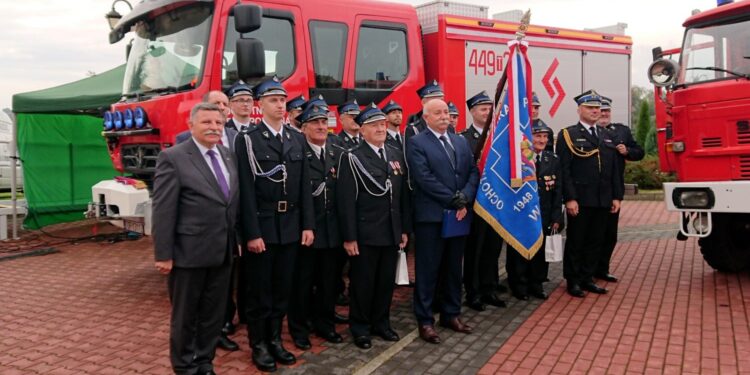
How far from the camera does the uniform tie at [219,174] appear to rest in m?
3.76

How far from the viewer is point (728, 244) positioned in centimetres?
648

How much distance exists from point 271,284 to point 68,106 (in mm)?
7078

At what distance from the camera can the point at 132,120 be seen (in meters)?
6.17

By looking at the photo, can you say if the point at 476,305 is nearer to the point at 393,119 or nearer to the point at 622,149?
the point at 393,119

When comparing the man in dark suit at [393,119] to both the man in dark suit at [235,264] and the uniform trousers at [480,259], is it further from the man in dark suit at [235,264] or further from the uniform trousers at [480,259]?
the man in dark suit at [235,264]

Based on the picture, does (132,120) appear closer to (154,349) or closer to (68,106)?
(154,349)

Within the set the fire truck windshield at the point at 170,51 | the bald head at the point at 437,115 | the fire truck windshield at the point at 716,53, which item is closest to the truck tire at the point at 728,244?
the fire truck windshield at the point at 716,53

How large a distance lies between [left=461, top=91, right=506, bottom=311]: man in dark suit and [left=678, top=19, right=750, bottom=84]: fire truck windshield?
202cm

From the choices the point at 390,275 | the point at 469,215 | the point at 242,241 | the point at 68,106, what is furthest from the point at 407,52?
the point at 68,106

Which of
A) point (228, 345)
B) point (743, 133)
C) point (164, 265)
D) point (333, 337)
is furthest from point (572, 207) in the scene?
point (164, 265)

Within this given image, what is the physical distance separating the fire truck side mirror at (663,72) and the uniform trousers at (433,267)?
8.64 ft

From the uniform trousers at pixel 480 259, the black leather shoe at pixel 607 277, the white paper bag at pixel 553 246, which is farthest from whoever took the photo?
the black leather shoe at pixel 607 277

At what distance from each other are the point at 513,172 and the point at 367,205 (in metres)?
1.23

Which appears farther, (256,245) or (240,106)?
(240,106)
